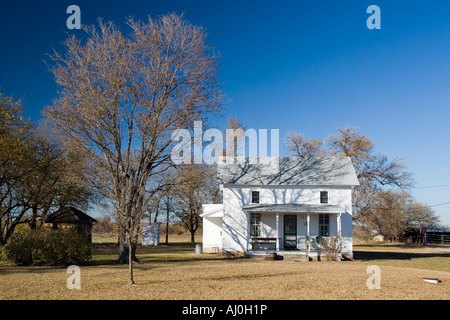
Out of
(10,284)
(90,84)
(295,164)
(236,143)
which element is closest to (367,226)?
(236,143)

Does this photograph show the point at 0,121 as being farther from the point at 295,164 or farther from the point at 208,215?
the point at 295,164

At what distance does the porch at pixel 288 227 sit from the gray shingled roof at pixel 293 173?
66.2 inches

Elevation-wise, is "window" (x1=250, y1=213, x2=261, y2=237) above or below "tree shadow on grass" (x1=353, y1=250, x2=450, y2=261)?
above

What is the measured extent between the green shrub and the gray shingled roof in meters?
10.9

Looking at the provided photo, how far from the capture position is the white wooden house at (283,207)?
1009 inches

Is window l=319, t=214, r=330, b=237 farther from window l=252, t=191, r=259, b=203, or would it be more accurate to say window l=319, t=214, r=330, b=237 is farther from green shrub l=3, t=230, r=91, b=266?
green shrub l=3, t=230, r=91, b=266

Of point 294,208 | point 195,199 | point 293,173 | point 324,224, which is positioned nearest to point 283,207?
point 294,208

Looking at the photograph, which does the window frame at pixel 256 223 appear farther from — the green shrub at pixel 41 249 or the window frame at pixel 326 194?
the green shrub at pixel 41 249

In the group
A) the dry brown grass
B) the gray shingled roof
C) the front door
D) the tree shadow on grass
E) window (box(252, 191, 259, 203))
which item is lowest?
the tree shadow on grass

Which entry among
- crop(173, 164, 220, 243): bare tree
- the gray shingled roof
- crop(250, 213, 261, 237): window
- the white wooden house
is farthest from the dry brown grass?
crop(173, 164, 220, 243): bare tree

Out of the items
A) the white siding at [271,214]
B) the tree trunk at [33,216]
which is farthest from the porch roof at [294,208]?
the tree trunk at [33,216]

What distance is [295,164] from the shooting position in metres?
28.6

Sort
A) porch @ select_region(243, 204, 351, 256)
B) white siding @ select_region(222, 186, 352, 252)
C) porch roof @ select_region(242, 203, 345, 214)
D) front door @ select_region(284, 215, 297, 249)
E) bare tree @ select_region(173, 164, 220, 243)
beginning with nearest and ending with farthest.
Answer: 1. porch roof @ select_region(242, 203, 345, 214)
2. porch @ select_region(243, 204, 351, 256)
3. white siding @ select_region(222, 186, 352, 252)
4. front door @ select_region(284, 215, 297, 249)
5. bare tree @ select_region(173, 164, 220, 243)

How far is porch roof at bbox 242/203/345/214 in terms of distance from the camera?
79.3 ft
